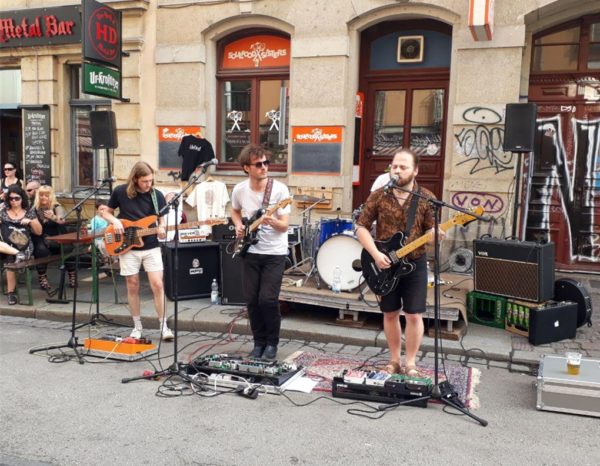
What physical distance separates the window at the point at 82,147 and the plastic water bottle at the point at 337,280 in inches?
229

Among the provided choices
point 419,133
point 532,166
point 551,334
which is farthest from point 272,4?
point 551,334

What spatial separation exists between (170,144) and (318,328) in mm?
4836

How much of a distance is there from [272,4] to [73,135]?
461 cm

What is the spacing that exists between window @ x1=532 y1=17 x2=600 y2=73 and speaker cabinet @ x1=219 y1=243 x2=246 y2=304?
523 centimetres

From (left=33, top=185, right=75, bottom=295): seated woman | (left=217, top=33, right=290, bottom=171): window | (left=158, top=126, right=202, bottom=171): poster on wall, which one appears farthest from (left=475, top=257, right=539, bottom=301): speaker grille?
(left=33, top=185, right=75, bottom=295): seated woman

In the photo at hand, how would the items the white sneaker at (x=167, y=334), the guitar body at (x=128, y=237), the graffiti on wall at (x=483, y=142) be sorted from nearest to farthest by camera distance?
the guitar body at (x=128, y=237) → the white sneaker at (x=167, y=334) → the graffiti on wall at (x=483, y=142)

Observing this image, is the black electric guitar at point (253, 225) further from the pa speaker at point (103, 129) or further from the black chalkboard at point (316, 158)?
the pa speaker at point (103, 129)

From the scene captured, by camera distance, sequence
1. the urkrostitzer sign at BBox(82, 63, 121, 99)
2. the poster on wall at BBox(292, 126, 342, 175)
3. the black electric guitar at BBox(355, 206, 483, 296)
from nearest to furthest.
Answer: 1. the black electric guitar at BBox(355, 206, 483, 296)
2. the urkrostitzer sign at BBox(82, 63, 121, 99)
3. the poster on wall at BBox(292, 126, 342, 175)

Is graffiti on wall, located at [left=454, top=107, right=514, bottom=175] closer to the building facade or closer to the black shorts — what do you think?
the building facade

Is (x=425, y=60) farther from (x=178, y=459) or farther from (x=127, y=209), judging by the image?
(x=178, y=459)

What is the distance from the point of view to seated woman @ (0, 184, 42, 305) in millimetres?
7930

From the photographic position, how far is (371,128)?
9195 mm

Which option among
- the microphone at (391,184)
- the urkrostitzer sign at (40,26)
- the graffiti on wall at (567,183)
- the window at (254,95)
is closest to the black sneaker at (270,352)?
the microphone at (391,184)

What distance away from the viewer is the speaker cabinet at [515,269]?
5992 millimetres
